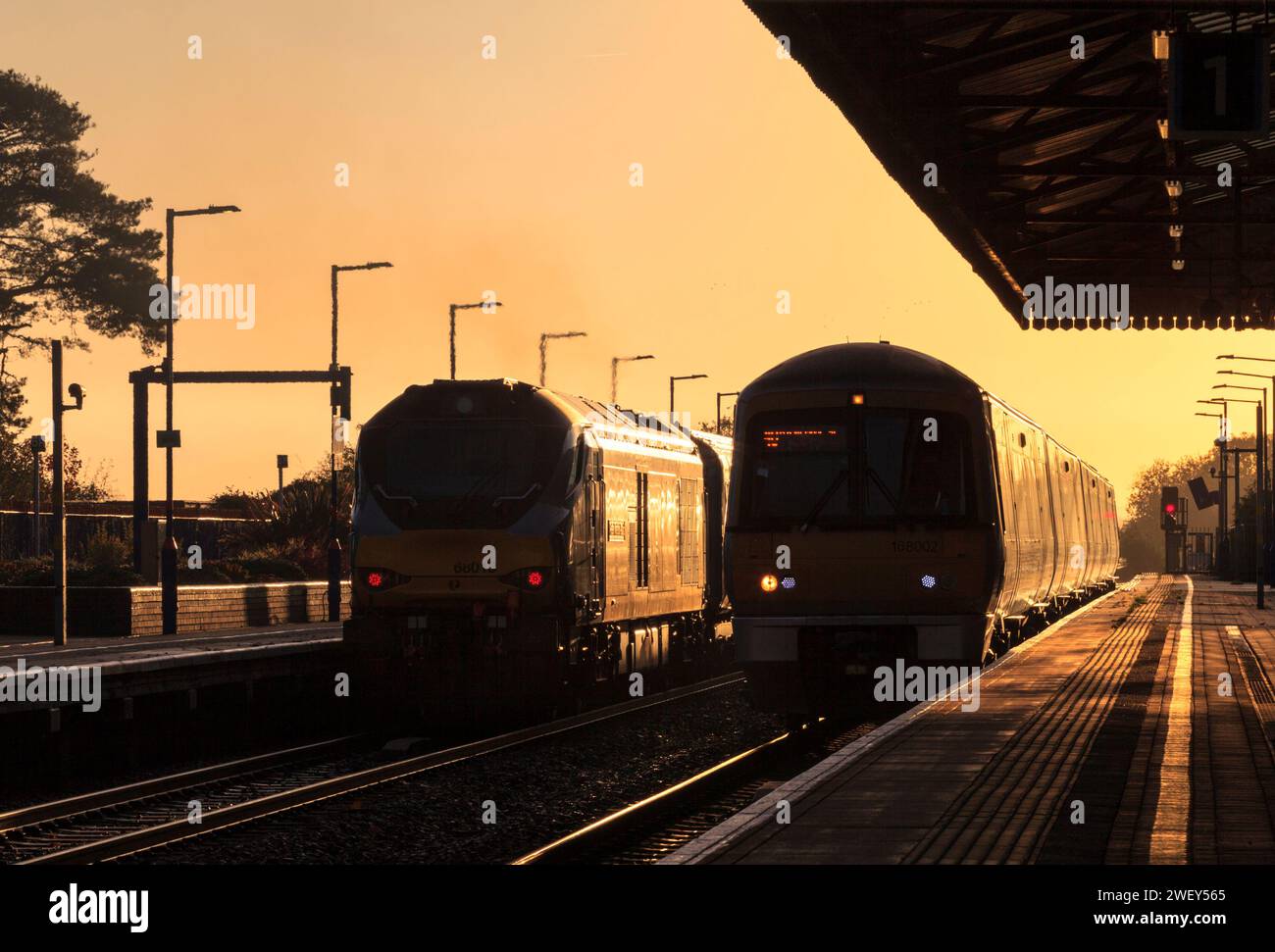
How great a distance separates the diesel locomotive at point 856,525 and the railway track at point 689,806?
63 cm

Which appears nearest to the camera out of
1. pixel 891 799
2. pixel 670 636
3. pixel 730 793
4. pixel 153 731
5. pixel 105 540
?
pixel 891 799

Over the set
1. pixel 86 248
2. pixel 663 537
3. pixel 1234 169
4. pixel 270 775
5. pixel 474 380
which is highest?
pixel 86 248

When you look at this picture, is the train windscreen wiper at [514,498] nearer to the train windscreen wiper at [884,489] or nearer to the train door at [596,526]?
the train door at [596,526]

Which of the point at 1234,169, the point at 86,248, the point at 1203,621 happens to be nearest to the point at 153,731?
the point at 1234,169

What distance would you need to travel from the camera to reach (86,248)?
179 feet

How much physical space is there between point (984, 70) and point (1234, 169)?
4.74m

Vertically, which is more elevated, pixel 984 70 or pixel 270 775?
pixel 984 70

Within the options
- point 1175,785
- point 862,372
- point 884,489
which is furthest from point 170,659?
point 1175,785

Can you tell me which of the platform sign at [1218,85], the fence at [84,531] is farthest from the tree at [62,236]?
the platform sign at [1218,85]

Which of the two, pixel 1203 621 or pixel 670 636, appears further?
pixel 1203 621

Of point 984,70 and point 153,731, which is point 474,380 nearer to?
point 153,731

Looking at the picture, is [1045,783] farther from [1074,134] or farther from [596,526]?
[1074,134]
